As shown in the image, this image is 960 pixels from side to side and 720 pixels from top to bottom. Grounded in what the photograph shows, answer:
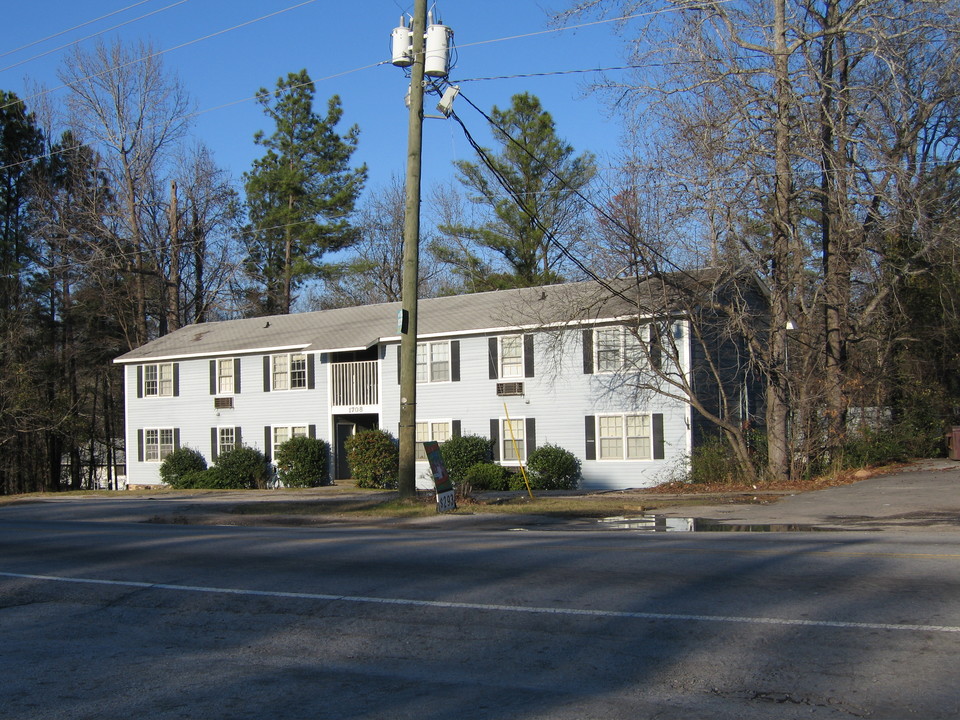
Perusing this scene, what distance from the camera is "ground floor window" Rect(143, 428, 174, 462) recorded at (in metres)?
37.9

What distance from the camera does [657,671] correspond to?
616 centimetres

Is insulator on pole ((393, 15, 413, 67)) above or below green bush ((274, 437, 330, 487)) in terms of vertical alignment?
above

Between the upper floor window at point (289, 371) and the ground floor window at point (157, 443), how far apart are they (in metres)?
5.75

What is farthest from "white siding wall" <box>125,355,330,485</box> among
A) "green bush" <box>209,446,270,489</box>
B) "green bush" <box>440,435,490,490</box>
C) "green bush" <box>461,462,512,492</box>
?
"green bush" <box>461,462,512,492</box>

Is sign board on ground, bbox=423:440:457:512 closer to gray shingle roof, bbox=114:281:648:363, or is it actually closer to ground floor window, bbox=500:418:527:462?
gray shingle roof, bbox=114:281:648:363

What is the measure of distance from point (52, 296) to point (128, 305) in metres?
3.91

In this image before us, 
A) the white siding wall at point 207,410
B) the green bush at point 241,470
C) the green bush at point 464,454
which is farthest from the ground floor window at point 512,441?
the green bush at point 241,470

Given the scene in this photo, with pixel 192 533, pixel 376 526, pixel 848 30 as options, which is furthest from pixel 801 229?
pixel 192 533

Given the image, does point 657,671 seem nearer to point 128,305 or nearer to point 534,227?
point 534,227

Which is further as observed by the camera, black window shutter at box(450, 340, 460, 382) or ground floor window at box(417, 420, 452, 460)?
ground floor window at box(417, 420, 452, 460)

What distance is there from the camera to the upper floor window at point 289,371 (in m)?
34.8

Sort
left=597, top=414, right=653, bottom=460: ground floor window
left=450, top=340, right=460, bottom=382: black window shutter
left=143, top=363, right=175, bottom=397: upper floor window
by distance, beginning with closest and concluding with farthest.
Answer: left=597, top=414, right=653, bottom=460: ground floor window
left=450, top=340, right=460, bottom=382: black window shutter
left=143, top=363, right=175, bottom=397: upper floor window

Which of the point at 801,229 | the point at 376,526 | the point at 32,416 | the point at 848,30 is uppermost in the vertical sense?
the point at 848,30

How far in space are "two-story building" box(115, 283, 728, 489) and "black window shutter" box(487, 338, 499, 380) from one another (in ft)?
0.11
